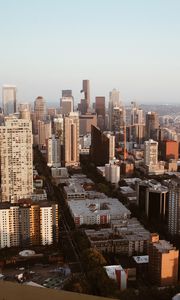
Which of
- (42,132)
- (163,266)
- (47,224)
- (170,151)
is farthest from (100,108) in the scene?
(163,266)

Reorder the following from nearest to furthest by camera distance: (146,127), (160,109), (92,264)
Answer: (92,264) < (146,127) < (160,109)

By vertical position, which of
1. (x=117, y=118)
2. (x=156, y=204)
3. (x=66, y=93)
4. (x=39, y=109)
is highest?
(x=66, y=93)

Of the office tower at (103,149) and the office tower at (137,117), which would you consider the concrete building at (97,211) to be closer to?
the office tower at (103,149)

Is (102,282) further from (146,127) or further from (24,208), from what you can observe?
(146,127)

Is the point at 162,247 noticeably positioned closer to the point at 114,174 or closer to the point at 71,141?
the point at 114,174

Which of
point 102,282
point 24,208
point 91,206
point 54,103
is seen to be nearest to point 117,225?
point 91,206

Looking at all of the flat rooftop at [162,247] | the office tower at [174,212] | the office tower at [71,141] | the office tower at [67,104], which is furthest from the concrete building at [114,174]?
the office tower at [67,104]
